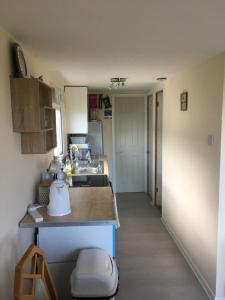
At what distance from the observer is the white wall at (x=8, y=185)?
1.59 metres

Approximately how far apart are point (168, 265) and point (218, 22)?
258 cm

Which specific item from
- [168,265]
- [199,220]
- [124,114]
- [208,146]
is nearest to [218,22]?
[208,146]

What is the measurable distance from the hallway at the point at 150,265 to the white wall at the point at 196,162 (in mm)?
172

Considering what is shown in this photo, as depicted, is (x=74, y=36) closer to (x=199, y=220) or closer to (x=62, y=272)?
(x=62, y=272)

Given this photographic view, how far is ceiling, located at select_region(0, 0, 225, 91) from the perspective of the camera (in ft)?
4.12

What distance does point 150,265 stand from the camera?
304 cm

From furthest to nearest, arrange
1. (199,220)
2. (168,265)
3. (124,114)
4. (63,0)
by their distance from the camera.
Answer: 1. (124,114)
2. (168,265)
3. (199,220)
4. (63,0)

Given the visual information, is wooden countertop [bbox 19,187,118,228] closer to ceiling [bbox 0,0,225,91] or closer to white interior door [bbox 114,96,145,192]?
ceiling [bbox 0,0,225,91]

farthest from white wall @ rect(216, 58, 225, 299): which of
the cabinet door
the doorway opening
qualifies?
the cabinet door

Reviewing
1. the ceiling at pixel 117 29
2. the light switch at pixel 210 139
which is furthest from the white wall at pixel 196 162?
the ceiling at pixel 117 29

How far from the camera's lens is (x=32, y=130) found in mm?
1830

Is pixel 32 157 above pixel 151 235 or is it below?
above

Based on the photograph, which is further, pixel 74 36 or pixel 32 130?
pixel 32 130

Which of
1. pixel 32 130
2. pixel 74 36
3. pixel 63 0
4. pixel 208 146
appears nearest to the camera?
pixel 63 0
